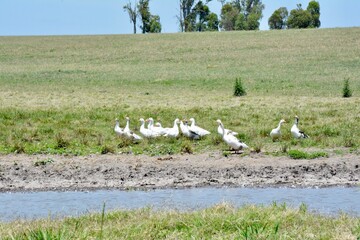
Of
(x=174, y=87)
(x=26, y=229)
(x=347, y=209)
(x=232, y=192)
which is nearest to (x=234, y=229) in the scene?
(x=26, y=229)

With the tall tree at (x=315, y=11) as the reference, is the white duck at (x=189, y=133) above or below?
below

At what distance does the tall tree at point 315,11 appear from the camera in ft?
459

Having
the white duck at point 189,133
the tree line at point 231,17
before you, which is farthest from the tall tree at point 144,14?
the white duck at point 189,133

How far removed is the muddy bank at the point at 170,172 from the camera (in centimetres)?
1576

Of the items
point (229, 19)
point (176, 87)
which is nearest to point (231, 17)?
point (229, 19)

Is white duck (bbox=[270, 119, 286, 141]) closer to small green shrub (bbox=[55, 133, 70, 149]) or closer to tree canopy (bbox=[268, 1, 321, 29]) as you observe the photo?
small green shrub (bbox=[55, 133, 70, 149])

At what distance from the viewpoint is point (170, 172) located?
16.5 metres

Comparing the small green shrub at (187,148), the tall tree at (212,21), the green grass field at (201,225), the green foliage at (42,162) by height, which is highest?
the tall tree at (212,21)

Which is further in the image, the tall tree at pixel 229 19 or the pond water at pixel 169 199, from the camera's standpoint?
the tall tree at pixel 229 19

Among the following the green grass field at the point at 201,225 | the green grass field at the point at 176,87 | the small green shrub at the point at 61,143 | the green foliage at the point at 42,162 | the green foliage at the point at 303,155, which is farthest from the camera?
the green grass field at the point at 176,87

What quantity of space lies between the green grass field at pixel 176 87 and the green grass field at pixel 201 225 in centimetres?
819

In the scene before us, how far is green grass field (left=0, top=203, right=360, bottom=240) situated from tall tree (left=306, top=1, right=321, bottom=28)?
132465 millimetres

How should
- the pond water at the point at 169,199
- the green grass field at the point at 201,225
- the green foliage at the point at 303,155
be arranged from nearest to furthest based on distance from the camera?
1. the green grass field at the point at 201,225
2. the pond water at the point at 169,199
3. the green foliage at the point at 303,155

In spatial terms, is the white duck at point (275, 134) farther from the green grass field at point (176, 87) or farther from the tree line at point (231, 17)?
the tree line at point (231, 17)
